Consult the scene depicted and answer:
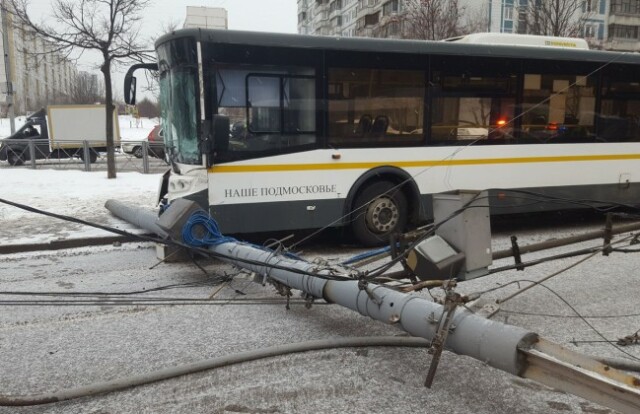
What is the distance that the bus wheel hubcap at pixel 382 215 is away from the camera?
8.98m

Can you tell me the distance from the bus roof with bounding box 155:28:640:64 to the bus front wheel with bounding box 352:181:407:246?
6.97 ft

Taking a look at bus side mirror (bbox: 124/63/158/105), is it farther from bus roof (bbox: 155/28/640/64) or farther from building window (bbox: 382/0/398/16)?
building window (bbox: 382/0/398/16)

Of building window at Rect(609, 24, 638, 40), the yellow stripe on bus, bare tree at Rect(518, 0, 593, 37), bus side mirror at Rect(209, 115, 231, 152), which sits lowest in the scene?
the yellow stripe on bus

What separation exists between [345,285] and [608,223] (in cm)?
228

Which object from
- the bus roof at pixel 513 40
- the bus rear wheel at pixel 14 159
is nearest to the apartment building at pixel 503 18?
the bus rear wheel at pixel 14 159

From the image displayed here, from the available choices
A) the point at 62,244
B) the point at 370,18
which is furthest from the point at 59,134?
the point at 370,18

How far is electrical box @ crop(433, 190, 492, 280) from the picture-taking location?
15.3 ft

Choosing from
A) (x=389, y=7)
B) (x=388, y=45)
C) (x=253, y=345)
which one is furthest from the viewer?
(x=389, y=7)

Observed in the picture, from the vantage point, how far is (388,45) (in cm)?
874

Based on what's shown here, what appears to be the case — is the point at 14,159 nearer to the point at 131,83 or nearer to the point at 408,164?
the point at 131,83

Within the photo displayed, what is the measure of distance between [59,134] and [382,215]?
83.5 feet

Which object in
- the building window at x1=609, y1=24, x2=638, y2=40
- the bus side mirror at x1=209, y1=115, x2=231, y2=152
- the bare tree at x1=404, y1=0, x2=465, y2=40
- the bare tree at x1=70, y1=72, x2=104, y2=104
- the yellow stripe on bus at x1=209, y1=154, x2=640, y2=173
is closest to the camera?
Answer: the bus side mirror at x1=209, y1=115, x2=231, y2=152

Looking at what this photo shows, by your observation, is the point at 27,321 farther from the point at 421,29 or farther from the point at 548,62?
the point at 421,29

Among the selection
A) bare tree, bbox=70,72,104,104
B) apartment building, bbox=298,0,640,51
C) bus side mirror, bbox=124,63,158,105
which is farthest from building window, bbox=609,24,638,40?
bus side mirror, bbox=124,63,158,105
